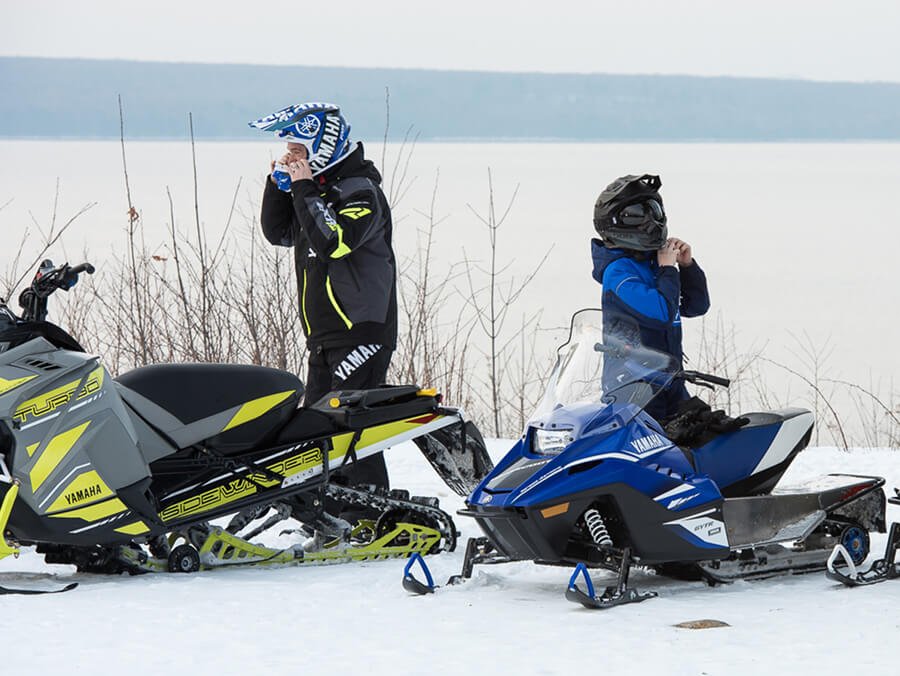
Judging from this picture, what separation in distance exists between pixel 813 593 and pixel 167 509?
7.09 feet

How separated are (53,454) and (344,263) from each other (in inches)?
57.0

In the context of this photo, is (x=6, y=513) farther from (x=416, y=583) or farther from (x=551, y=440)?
(x=551, y=440)

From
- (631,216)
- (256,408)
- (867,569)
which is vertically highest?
(631,216)

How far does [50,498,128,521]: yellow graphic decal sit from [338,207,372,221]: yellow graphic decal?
4.67ft

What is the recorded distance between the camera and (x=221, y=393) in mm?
5410

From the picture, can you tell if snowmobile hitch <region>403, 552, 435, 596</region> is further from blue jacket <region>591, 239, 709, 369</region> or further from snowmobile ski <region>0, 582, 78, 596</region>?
snowmobile ski <region>0, 582, 78, 596</region>

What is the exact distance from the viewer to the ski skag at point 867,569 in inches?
189

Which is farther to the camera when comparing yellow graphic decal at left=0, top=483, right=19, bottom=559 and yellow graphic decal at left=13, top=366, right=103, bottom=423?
yellow graphic decal at left=13, top=366, right=103, bottom=423

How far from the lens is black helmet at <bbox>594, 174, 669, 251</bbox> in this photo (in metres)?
5.26

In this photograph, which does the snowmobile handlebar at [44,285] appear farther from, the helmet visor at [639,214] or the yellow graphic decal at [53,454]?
the helmet visor at [639,214]

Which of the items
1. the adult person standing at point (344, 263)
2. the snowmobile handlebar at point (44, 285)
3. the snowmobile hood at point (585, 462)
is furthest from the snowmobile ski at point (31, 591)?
the snowmobile hood at point (585, 462)

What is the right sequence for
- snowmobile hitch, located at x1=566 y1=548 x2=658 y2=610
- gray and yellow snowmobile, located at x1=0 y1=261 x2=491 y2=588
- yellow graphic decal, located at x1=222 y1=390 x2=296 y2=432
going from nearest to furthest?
snowmobile hitch, located at x1=566 y1=548 x2=658 y2=610, gray and yellow snowmobile, located at x1=0 y1=261 x2=491 y2=588, yellow graphic decal, located at x1=222 y1=390 x2=296 y2=432

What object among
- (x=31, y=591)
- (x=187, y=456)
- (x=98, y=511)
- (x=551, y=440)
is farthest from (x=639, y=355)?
(x=31, y=591)

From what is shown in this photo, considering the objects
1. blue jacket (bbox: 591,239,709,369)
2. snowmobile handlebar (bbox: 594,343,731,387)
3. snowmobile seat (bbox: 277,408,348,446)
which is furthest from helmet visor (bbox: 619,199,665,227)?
snowmobile seat (bbox: 277,408,348,446)
